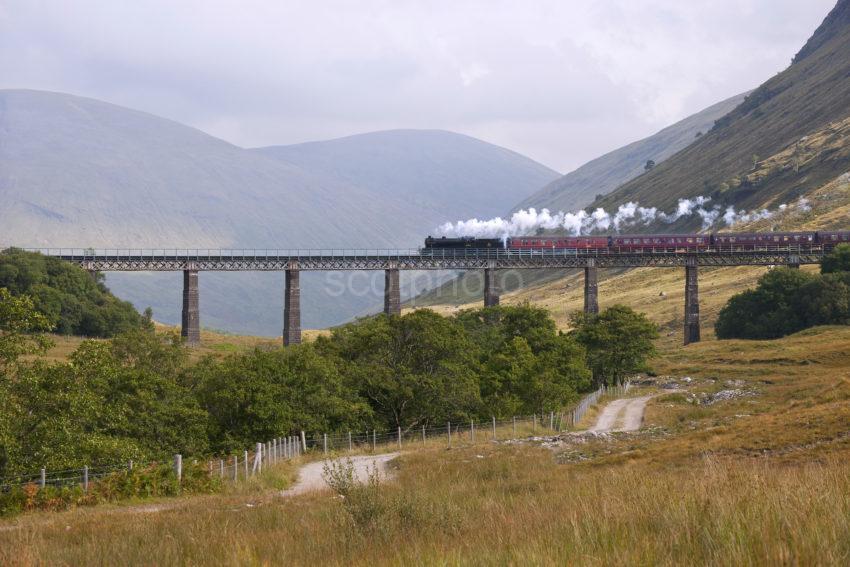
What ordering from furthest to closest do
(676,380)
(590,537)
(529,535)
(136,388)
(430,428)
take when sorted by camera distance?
(676,380)
(430,428)
(136,388)
(529,535)
(590,537)

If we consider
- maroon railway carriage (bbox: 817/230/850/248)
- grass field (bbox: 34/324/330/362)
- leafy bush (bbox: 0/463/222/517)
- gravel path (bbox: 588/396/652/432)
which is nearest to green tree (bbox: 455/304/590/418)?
gravel path (bbox: 588/396/652/432)

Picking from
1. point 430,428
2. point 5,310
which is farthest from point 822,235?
point 5,310

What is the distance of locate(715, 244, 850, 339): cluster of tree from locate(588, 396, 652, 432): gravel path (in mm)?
43099

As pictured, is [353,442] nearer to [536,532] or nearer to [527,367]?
[527,367]

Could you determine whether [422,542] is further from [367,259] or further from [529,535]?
[367,259]

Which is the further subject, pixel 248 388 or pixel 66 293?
pixel 66 293

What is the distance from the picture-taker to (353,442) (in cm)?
4950

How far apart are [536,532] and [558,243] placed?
116124mm

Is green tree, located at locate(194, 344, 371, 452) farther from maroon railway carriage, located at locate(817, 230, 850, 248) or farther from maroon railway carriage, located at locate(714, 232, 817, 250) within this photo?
maroon railway carriage, located at locate(817, 230, 850, 248)

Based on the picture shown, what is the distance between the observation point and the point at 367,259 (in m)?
127

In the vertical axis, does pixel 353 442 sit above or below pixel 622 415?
below

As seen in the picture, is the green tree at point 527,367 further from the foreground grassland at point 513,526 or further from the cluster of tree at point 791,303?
the cluster of tree at point 791,303

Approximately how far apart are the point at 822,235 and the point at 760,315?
74.0 feet

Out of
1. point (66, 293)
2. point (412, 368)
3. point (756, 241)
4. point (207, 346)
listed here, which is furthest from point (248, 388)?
point (756, 241)
